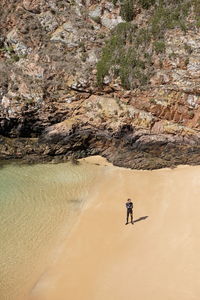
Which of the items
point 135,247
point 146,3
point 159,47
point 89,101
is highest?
point 146,3

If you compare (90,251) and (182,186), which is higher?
(182,186)

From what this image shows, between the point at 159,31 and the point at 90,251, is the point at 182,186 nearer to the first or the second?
the point at 90,251

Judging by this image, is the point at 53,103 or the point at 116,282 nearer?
the point at 116,282

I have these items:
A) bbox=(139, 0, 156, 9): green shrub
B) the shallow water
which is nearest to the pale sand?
the shallow water

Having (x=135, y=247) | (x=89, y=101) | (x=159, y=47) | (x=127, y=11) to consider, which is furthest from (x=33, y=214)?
(x=127, y=11)

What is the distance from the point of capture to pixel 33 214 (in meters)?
20.7

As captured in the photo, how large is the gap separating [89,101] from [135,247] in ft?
43.7

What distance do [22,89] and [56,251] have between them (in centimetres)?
1434

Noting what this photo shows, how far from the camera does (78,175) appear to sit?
24812mm

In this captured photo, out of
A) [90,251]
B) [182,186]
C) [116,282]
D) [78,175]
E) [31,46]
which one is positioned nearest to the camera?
[116,282]

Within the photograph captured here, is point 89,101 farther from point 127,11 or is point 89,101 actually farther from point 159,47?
point 127,11

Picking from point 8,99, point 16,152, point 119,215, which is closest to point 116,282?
point 119,215

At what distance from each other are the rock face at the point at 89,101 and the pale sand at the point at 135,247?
11.3 ft

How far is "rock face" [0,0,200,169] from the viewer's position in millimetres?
26172
